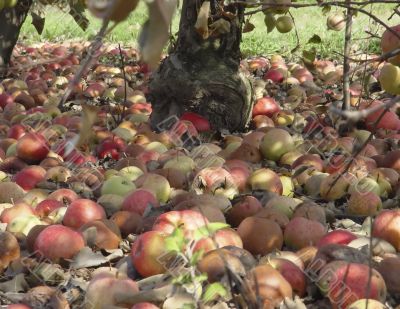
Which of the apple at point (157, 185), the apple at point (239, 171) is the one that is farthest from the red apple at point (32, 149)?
the apple at point (239, 171)

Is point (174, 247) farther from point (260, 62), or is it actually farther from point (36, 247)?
point (260, 62)

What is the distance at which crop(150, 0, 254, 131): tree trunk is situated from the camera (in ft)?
13.9

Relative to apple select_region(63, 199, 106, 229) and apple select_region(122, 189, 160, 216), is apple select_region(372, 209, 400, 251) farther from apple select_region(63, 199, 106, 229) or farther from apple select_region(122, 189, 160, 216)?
apple select_region(63, 199, 106, 229)

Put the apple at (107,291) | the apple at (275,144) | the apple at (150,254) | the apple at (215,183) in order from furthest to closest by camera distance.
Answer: the apple at (275,144) → the apple at (215,183) → the apple at (150,254) → the apple at (107,291)

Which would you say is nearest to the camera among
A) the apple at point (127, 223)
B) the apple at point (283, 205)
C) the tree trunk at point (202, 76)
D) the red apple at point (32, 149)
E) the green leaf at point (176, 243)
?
the green leaf at point (176, 243)

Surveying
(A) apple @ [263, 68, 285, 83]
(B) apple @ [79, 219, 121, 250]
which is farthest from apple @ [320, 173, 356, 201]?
(A) apple @ [263, 68, 285, 83]

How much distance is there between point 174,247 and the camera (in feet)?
4.30

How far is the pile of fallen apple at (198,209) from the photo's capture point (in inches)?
76.4

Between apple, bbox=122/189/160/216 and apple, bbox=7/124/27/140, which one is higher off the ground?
apple, bbox=7/124/27/140

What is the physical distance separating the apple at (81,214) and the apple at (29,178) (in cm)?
73

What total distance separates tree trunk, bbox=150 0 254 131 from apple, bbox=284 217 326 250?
73.4 inches

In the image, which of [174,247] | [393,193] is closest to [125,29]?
[393,193]

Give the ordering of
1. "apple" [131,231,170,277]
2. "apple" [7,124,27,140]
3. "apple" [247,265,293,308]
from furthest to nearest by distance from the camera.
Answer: "apple" [7,124,27,140]
"apple" [131,231,170,277]
"apple" [247,265,293,308]

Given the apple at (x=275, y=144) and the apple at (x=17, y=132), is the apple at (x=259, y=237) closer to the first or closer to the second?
the apple at (x=275, y=144)
